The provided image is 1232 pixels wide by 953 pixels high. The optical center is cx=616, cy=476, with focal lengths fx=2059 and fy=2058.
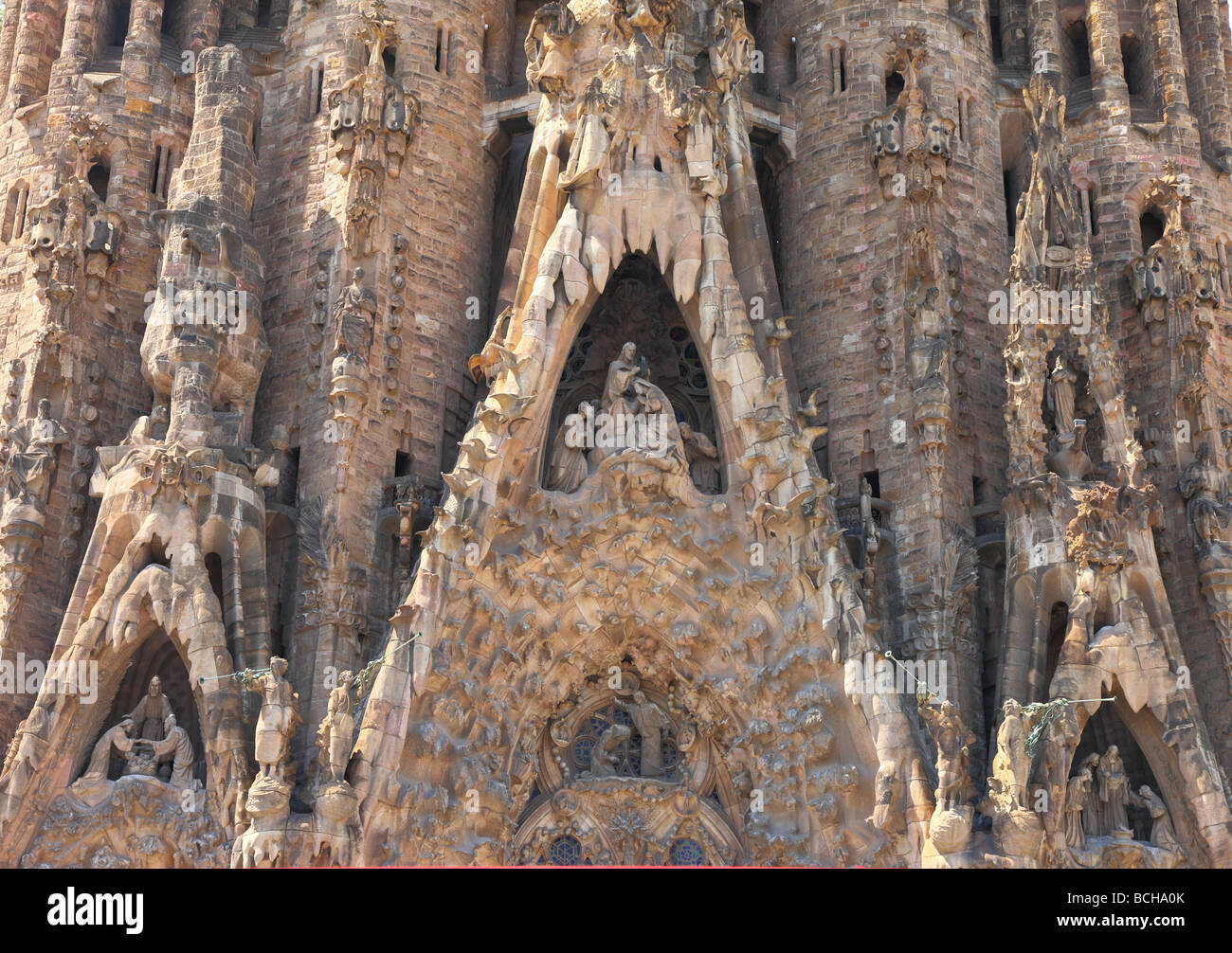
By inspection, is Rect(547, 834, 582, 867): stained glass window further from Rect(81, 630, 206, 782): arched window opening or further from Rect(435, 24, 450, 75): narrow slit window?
Rect(435, 24, 450, 75): narrow slit window

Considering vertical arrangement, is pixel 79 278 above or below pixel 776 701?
above

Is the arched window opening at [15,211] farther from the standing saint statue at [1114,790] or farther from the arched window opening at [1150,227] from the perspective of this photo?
the standing saint statue at [1114,790]

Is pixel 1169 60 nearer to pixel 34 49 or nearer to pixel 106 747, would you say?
pixel 34 49

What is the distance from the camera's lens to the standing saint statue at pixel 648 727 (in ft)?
70.0

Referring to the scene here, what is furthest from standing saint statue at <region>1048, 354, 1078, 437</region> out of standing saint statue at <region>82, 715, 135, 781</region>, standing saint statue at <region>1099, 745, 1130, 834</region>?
standing saint statue at <region>82, 715, 135, 781</region>

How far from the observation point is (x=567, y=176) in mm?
21984

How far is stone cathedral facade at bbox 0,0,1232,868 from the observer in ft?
64.9

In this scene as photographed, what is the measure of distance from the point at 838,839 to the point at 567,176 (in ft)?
24.7

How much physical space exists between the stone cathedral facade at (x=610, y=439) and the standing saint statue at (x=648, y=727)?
0.07 m

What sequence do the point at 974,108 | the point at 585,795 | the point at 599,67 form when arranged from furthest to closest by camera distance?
the point at 974,108 < the point at 599,67 < the point at 585,795

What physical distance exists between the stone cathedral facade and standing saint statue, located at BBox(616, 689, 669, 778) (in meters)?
0.07

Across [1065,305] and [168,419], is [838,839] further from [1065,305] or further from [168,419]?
[168,419]

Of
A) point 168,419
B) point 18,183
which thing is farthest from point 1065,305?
point 18,183

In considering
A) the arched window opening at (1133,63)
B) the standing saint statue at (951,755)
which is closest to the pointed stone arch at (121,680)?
the standing saint statue at (951,755)
